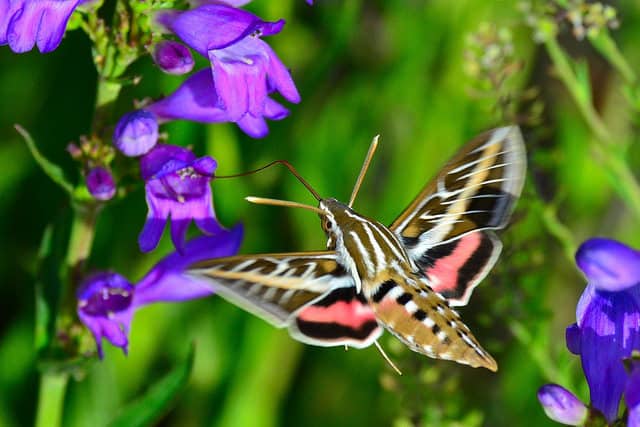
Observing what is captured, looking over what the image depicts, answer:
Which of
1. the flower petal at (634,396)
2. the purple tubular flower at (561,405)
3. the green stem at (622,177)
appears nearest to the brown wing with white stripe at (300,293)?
the purple tubular flower at (561,405)

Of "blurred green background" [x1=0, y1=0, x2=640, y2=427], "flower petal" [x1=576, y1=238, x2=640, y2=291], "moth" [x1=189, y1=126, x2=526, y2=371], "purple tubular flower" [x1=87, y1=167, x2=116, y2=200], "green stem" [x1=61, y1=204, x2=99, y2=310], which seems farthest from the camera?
"blurred green background" [x1=0, y1=0, x2=640, y2=427]

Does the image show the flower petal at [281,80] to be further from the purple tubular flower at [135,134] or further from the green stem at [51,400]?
the green stem at [51,400]

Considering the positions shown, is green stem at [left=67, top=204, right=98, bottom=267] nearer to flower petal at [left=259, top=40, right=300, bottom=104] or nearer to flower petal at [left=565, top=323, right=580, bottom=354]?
flower petal at [left=259, top=40, right=300, bottom=104]

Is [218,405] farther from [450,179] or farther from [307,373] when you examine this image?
[450,179]

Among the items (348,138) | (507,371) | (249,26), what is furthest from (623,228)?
(249,26)

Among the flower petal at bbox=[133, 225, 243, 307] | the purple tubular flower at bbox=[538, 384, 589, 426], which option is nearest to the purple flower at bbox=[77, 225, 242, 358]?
the flower petal at bbox=[133, 225, 243, 307]

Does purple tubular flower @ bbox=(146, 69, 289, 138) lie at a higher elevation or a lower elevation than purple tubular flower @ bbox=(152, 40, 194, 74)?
lower
